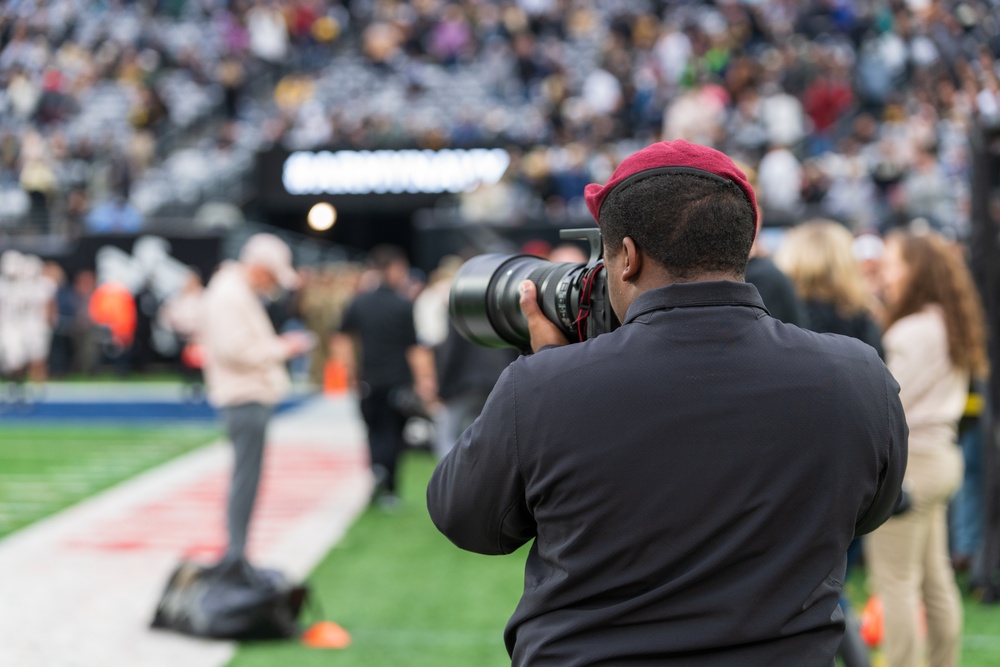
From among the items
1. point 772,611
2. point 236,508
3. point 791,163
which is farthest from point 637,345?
point 791,163

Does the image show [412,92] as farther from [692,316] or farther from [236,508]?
[692,316]

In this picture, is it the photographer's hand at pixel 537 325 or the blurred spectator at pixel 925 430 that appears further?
the blurred spectator at pixel 925 430

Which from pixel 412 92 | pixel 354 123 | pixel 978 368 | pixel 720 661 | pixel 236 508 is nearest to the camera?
pixel 720 661

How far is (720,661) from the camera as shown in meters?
1.80

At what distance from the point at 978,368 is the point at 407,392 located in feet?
17.1

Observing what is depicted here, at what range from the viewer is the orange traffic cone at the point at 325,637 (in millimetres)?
5363

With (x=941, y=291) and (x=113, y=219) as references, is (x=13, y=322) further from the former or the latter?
(x=941, y=291)

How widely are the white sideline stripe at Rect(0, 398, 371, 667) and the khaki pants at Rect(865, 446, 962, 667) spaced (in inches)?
107

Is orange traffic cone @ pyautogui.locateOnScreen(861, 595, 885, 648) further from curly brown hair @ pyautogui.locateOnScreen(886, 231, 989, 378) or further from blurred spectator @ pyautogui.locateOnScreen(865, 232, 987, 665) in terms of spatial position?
curly brown hair @ pyautogui.locateOnScreen(886, 231, 989, 378)

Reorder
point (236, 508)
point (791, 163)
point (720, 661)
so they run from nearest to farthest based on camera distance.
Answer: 1. point (720, 661)
2. point (236, 508)
3. point (791, 163)

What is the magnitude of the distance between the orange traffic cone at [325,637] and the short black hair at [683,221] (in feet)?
12.8

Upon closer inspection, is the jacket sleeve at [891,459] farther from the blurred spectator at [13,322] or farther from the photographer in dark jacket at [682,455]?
the blurred spectator at [13,322]

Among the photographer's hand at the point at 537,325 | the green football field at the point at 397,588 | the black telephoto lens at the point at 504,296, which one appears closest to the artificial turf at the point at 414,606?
the green football field at the point at 397,588

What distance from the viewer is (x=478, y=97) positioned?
81.0 ft
